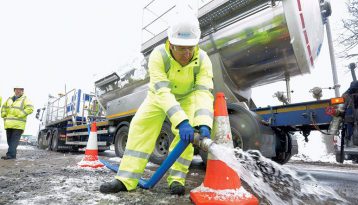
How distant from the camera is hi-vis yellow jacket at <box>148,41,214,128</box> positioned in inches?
93.7

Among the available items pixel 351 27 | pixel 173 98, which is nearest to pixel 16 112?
pixel 173 98

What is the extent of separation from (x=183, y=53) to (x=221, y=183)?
3.88 feet

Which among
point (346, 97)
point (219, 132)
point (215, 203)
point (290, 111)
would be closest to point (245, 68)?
point (290, 111)

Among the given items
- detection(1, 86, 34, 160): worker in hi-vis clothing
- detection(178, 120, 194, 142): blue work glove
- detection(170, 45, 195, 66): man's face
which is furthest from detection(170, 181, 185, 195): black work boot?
detection(1, 86, 34, 160): worker in hi-vis clothing

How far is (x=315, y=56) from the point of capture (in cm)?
423

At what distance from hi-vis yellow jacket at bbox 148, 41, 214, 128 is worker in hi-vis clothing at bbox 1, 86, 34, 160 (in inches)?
198

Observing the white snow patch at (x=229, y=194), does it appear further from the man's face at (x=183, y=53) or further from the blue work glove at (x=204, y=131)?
the man's face at (x=183, y=53)

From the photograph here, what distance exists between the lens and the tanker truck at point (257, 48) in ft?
11.7

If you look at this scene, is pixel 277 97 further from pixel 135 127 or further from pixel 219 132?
pixel 135 127

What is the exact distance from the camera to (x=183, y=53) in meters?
2.48

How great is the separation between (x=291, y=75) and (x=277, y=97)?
1.34ft

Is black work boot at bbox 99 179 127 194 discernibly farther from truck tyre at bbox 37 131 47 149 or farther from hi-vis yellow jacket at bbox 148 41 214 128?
truck tyre at bbox 37 131 47 149

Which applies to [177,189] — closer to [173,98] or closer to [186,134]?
[186,134]

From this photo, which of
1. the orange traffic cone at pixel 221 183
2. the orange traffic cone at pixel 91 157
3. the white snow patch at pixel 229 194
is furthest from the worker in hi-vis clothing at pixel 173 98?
the orange traffic cone at pixel 91 157
